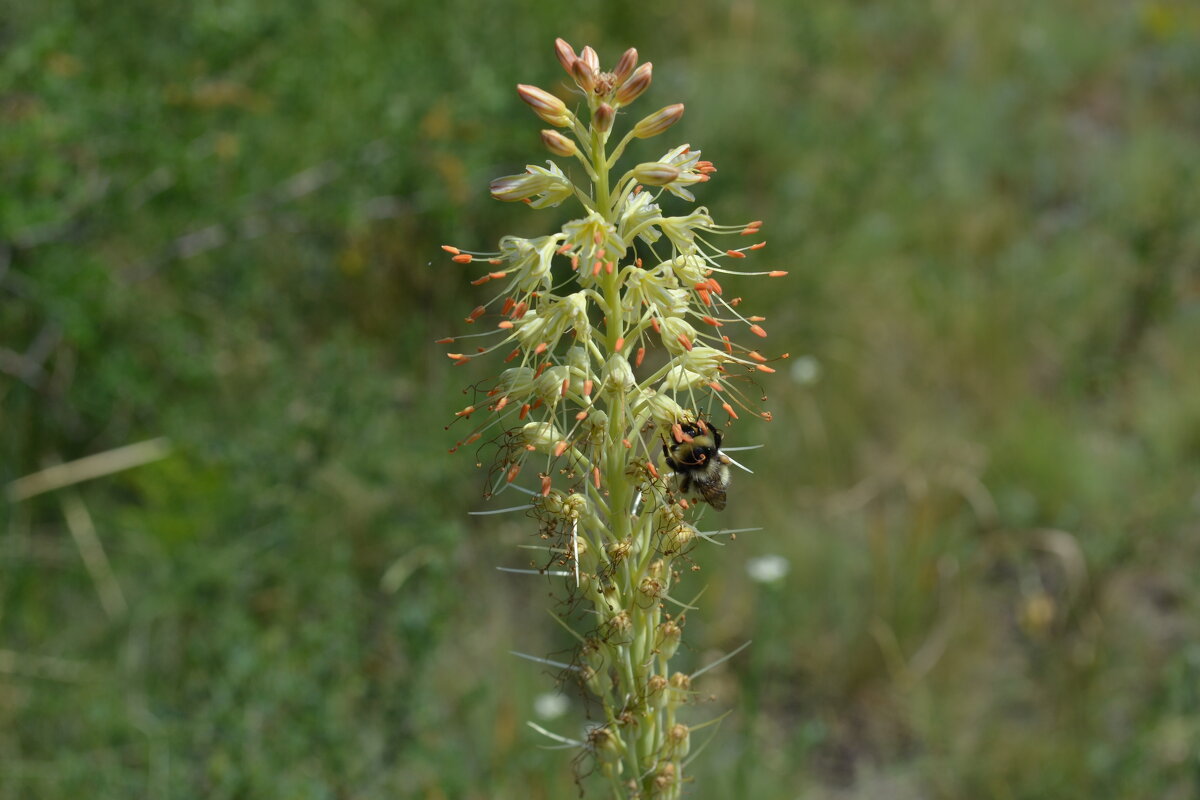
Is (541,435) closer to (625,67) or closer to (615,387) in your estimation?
(615,387)

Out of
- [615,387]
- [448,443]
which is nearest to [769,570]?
[448,443]

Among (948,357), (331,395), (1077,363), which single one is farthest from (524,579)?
(1077,363)

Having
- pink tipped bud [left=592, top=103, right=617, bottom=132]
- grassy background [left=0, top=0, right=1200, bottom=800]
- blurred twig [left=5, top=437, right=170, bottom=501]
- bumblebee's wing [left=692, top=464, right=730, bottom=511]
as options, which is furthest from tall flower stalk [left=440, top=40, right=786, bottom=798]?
blurred twig [left=5, top=437, right=170, bottom=501]

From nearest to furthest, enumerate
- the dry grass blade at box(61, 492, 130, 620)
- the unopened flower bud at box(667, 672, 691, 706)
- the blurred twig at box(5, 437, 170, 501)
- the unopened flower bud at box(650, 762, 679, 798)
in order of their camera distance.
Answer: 1. the unopened flower bud at box(650, 762, 679, 798)
2. the unopened flower bud at box(667, 672, 691, 706)
3. the dry grass blade at box(61, 492, 130, 620)
4. the blurred twig at box(5, 437, 170, 501)

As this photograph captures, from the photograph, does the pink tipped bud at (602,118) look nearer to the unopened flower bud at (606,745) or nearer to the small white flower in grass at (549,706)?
the unopened flower bud at (606,745)

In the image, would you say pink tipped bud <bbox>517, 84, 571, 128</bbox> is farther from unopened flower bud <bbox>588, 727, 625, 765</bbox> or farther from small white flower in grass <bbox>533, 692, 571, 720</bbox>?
small white flower in grass <bbox>533, 692, 571, 720</bbox>

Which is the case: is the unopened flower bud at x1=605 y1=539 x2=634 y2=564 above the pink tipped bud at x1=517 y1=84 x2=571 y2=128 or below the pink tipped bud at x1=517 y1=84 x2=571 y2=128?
below
